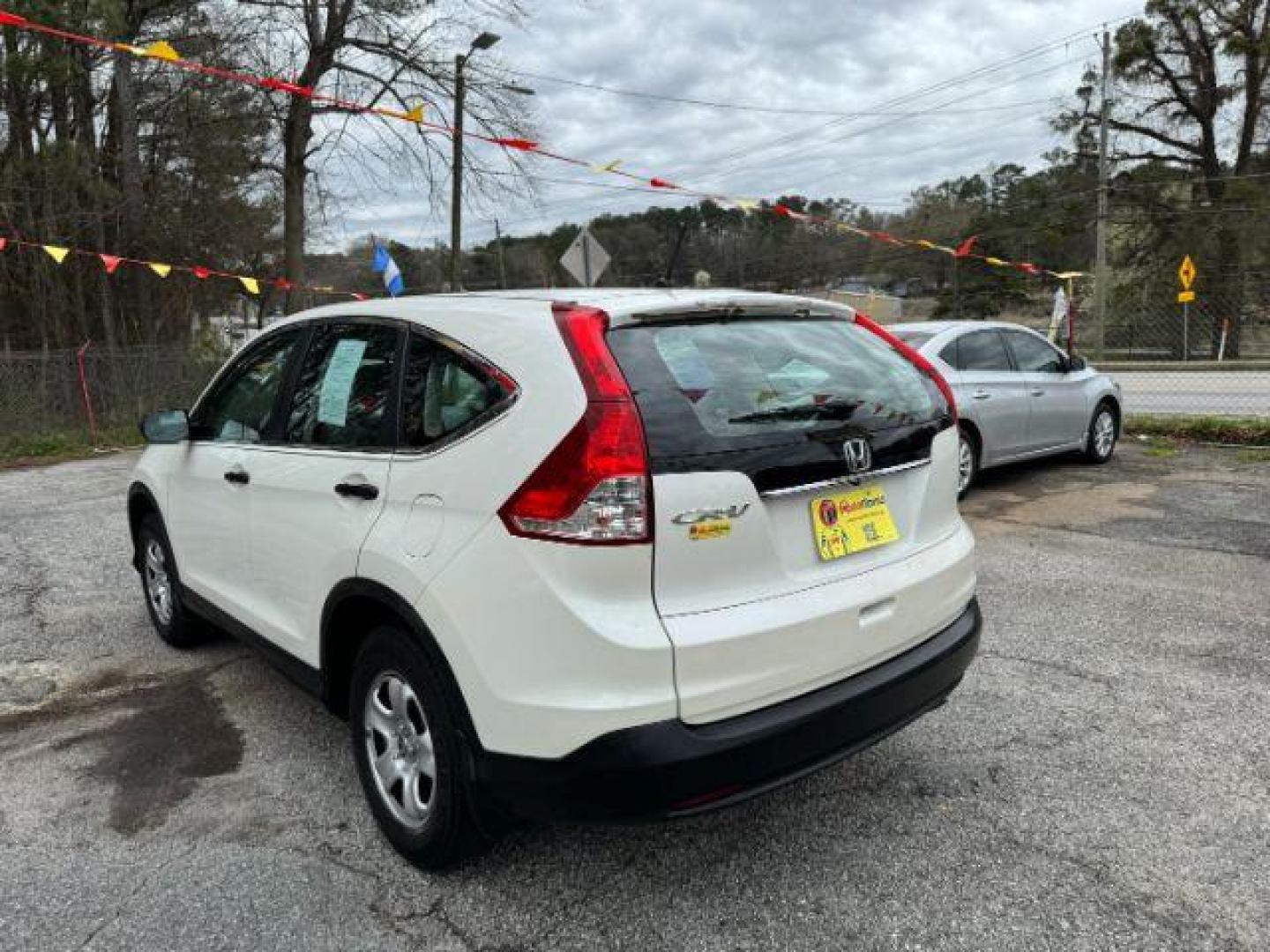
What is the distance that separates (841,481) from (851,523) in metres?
0.13

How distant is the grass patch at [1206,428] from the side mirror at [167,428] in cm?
1073

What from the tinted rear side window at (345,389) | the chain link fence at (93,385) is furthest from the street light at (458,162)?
the tinted rear side window at (345,389)

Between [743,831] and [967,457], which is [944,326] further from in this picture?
[743,831]

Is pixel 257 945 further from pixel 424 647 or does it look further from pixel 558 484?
pixel 558 484

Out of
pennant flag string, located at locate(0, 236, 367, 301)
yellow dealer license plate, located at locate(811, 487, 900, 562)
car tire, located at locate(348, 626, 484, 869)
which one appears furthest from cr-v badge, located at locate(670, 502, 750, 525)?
pennant flag string, located at locate(0, 236, 367, 301)

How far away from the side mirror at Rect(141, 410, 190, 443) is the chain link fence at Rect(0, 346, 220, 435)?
1296cm

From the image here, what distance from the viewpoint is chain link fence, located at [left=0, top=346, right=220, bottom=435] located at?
14.6 metres

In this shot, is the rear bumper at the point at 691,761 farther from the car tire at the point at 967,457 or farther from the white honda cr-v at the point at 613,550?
the car tire at the point at 967,457

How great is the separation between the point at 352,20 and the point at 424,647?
20200 millimetres

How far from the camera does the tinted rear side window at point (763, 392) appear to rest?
7.34 feet

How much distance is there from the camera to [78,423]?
601 inches

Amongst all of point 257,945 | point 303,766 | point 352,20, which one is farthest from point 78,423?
point 257,945

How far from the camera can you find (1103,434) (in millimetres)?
9336

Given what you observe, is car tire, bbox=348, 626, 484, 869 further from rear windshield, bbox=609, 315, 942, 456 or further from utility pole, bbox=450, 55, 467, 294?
utility pole, bbox=450, 55, 467, 294
